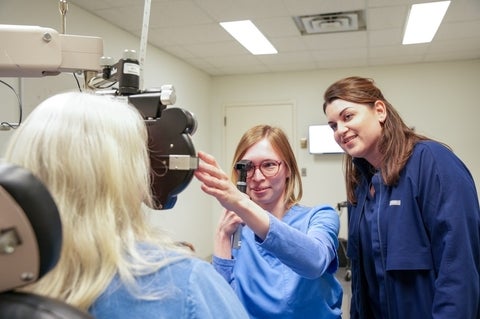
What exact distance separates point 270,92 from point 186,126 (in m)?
5.36

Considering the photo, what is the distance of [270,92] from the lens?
6055mm

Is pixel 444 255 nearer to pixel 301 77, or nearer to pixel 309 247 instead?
pixel 309 247

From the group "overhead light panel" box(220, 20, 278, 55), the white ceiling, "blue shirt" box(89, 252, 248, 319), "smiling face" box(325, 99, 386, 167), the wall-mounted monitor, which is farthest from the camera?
the wall-mounted monitor

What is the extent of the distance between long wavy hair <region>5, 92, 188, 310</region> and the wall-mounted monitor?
520 centimetres

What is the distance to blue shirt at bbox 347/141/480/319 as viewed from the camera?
1.25 metres

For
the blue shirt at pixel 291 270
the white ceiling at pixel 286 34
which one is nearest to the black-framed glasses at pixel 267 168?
the blue shirt at pixel 291 270

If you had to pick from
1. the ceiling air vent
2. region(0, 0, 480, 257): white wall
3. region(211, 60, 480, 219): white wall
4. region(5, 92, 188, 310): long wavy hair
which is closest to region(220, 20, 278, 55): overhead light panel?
the ceiling air vent

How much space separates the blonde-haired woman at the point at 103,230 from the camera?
58cm

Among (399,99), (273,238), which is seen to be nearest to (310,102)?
(399,99)

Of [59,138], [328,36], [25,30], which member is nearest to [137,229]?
[59,138]

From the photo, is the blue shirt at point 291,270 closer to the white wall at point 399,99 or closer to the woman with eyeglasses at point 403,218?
the woman with eyeglasses at point 403,218

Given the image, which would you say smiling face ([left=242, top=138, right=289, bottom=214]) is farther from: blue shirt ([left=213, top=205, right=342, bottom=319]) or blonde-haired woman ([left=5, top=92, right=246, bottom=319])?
blonde-haired woman ([left=5, top=92, right=246, bottom=319])

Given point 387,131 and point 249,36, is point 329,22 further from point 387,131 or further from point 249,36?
point 387,131

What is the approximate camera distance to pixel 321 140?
18.9 feet
